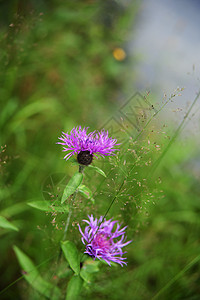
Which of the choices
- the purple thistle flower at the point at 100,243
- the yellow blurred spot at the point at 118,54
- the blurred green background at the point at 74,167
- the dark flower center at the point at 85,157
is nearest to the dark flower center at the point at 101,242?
the purple thistle flower at the point at 100,243

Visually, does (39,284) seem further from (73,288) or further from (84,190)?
(84,190)

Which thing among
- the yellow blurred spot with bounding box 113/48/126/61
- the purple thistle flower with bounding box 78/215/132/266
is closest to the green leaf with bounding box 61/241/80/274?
the purple thistle flower with bounding box 78/215/132/266

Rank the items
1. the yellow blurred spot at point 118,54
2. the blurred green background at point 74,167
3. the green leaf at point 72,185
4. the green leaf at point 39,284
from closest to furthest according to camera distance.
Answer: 1. the green leaf at point 72,185
2. the green leaf at point 39,284
3. the blurred green background at point 74,167
4. the yellow blurred spot at point 118,54

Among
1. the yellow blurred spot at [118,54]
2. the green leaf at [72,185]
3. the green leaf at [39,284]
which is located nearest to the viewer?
the green leaf at [72,185]

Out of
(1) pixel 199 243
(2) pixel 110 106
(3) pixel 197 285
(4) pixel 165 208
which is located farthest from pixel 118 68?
(3) pixel 197 285

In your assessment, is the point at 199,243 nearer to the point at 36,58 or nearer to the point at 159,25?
the point at 36,58

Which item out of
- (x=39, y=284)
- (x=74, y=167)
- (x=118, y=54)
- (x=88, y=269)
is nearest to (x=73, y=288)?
(x=88, y=269)

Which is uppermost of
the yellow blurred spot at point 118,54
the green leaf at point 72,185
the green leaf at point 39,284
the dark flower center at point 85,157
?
the yellow blurred spot at point 118,54

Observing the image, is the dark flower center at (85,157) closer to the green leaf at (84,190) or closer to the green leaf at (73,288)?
the green leaf at (84,190)
